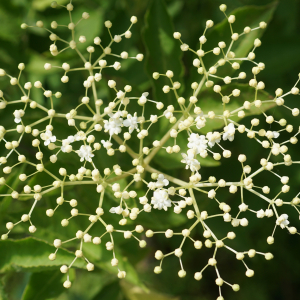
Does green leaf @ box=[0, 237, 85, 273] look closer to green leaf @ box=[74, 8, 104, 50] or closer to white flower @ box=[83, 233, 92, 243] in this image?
white flower @ box=[83, 233, 92, 243]

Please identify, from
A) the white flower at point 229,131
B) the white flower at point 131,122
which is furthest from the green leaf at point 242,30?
the white flower at point 131,122

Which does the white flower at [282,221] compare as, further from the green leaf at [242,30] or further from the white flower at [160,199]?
the green leaf at [242,30]

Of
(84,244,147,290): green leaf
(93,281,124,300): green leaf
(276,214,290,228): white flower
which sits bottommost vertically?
(93,281,124,300): green leaf

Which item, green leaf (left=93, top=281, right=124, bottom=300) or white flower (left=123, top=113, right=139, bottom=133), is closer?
white flower (left=123, top=113, right=139, bottom=133)

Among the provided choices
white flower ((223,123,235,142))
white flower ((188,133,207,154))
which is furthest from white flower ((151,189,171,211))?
white flower ((223,123,235,142))

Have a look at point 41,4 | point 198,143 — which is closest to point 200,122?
point 198,143

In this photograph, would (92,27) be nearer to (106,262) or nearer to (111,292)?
(106,262)

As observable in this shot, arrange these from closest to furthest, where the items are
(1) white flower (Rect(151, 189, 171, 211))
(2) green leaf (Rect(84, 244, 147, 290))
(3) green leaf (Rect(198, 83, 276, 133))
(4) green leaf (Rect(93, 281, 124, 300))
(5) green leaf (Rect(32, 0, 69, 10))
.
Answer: (1) white flower (Rect(151, 189, 171, 211)) → (3) green leaf (Rect(198, 83, 276, 133)) → (2) green leaf (Rect(84, 244, 147, 290)) → (4) green leaf (Rect(93, 281, 124, 300)) → (5) green leaf (Rect(32, 0, 69, 10))
